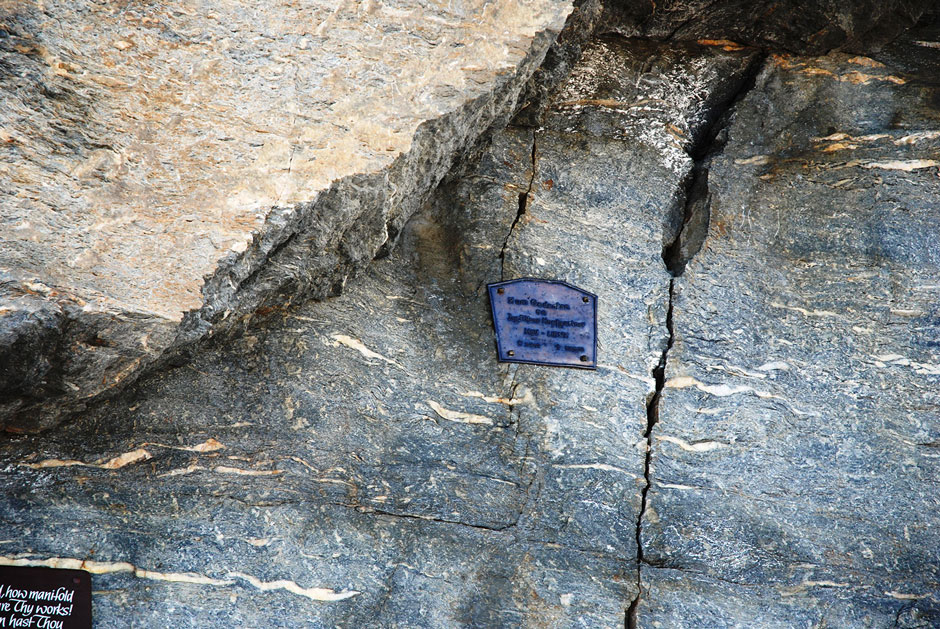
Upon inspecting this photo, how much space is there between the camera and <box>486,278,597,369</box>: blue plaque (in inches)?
111

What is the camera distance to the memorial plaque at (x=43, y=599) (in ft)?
7.05

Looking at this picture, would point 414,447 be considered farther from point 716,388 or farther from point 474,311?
point 716,388

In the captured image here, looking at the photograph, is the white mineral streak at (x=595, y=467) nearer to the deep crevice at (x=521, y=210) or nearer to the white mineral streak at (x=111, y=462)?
the deep crevice at (x=521, y=210)

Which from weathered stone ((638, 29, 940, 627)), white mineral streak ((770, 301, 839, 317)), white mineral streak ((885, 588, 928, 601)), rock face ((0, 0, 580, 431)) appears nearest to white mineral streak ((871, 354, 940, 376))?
weathered stone ((638, 29, 940, 627))

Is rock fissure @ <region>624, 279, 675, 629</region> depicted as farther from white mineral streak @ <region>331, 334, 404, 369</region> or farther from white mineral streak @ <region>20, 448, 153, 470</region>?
white mineral streak @ <region>20, 448, 153, 470</region>

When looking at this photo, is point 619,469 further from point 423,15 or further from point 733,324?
point 423,15

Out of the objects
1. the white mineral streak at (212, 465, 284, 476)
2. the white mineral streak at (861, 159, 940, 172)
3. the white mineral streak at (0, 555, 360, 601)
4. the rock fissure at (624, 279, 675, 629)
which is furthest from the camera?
the white mineral streak at (861, 159, 940, 172)

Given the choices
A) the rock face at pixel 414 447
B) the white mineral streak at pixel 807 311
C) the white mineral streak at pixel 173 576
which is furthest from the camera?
the white mineral streak at pixel 807 311

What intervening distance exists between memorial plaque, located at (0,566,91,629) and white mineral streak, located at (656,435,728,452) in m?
1.95

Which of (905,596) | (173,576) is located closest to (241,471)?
(173,576)

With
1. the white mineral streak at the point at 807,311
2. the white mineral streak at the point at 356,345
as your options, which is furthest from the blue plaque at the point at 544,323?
the white mineral streak at the point at 807,311

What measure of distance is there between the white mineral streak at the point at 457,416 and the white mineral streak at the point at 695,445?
65 cm

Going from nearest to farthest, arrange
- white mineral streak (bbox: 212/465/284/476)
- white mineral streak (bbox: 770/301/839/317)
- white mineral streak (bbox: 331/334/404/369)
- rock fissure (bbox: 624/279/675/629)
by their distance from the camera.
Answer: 1. white mineral streak (bbox: 212/465/284/476)
2. rock fissure (bbox: 624/279/675/629)
3. white mineral streak (bbox: 331/334/404/369)
4. white mineral streak (bbox: 770/301/839/317)

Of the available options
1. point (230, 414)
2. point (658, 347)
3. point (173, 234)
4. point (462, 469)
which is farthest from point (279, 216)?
point (658, 347)
